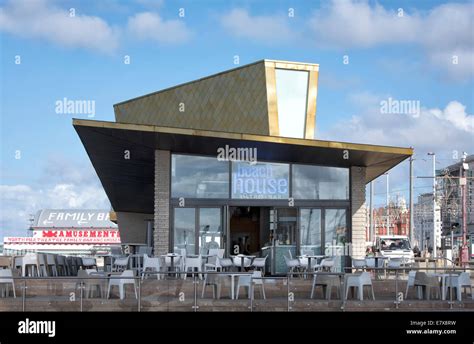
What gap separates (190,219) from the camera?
2219cm

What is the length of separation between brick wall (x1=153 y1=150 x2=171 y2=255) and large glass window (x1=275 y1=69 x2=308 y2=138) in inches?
171

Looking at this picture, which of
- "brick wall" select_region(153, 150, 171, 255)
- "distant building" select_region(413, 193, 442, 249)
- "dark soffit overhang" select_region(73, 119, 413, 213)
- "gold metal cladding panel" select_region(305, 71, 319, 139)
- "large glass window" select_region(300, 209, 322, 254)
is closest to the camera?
"dark soffit overhang" select_region(73, 119, 413, 213)

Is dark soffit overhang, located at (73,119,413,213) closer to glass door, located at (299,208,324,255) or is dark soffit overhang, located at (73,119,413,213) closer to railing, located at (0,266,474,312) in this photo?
glass door, located at (299,208,324,255)

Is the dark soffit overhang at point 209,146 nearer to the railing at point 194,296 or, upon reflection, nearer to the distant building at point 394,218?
the railing at point 194,296

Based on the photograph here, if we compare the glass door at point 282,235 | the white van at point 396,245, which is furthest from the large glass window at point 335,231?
the white van at point 396,245

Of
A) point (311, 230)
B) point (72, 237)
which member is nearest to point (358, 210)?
point (311, 230)

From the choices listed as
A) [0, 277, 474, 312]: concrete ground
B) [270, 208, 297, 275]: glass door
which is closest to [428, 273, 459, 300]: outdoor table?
[0, 277, 474, 312]: concrete ground

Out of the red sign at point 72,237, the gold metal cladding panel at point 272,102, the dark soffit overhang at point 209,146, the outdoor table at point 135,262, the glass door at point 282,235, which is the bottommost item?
the red sign at point 72,237

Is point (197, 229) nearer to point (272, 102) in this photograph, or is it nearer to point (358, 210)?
point (272, 102)

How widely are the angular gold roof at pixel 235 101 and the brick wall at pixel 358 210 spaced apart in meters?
2.52

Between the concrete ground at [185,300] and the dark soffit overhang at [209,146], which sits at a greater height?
the dark soffit overhang at [209,146]

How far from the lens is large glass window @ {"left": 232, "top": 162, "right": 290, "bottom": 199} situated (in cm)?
2242

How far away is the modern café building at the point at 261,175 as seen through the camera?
21.2 m
